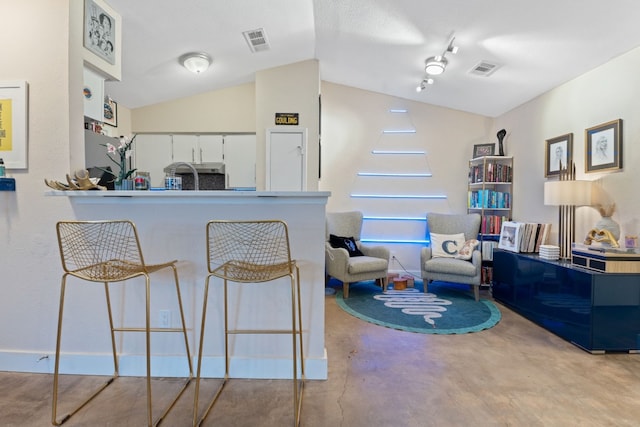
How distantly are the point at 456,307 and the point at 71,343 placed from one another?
3.27 metres

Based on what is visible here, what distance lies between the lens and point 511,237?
11.0 feet

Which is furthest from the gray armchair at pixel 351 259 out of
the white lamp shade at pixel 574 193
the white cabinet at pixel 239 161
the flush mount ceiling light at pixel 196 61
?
the flush mount ceiling light at pixel 196 61

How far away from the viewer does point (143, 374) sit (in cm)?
191

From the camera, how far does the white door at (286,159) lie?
4113 millimetres

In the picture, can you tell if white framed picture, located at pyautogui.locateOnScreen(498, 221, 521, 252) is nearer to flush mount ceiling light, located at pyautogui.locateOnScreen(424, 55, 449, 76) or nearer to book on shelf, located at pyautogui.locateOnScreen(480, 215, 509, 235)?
book on shelf, located at pyautogui.locateOnScreen(480, 215, 509, 235)

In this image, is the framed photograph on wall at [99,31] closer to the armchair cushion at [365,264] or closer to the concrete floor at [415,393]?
the concrete floor at [415,393]

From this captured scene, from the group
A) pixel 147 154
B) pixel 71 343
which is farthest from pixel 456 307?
pixel 147 154

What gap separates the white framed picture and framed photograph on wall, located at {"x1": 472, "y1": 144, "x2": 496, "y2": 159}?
1208 millimetres

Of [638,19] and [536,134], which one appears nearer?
[638,19]

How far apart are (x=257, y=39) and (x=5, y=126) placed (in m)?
2.39

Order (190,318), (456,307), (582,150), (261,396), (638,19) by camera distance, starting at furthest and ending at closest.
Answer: (456,307), (582,150), (638,19), (190,318), (261,396)

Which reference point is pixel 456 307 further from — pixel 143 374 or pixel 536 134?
pixel 143 374

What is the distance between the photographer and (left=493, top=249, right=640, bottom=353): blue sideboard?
222 cm

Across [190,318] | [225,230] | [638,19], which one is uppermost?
[638,19]
